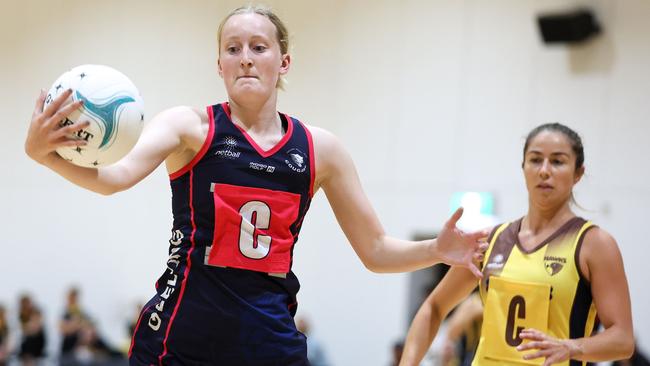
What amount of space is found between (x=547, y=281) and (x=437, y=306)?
539 mm

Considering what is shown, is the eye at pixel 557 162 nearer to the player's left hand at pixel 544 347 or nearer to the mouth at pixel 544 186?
the mouth at pixel 544 186

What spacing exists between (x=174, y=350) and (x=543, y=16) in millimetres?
7943

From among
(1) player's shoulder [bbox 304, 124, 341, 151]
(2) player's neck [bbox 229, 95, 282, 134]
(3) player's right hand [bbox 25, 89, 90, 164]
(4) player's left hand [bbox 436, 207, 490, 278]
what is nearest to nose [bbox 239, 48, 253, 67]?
(2) player's neck [bbox 229, 95, 282, 134]

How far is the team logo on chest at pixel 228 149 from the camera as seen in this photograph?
10.2 ft

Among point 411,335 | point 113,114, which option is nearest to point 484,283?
point 411,335

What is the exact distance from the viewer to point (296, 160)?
3229 millimetres

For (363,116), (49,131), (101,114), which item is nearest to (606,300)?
(101,114)

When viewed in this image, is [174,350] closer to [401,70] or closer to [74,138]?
[74,138]

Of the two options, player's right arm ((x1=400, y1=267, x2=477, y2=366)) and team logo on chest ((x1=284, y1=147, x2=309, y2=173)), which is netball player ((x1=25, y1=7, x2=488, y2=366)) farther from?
player's right arm ((x1=400, y1=267, x2=477, y2=366))

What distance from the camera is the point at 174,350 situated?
9.93ft

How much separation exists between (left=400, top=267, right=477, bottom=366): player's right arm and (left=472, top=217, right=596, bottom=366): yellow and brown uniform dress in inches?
3.7

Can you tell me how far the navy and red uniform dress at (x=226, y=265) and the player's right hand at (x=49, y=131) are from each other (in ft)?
1.91

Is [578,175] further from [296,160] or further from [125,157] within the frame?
[125,157]

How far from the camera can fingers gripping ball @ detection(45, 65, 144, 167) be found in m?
2.69
